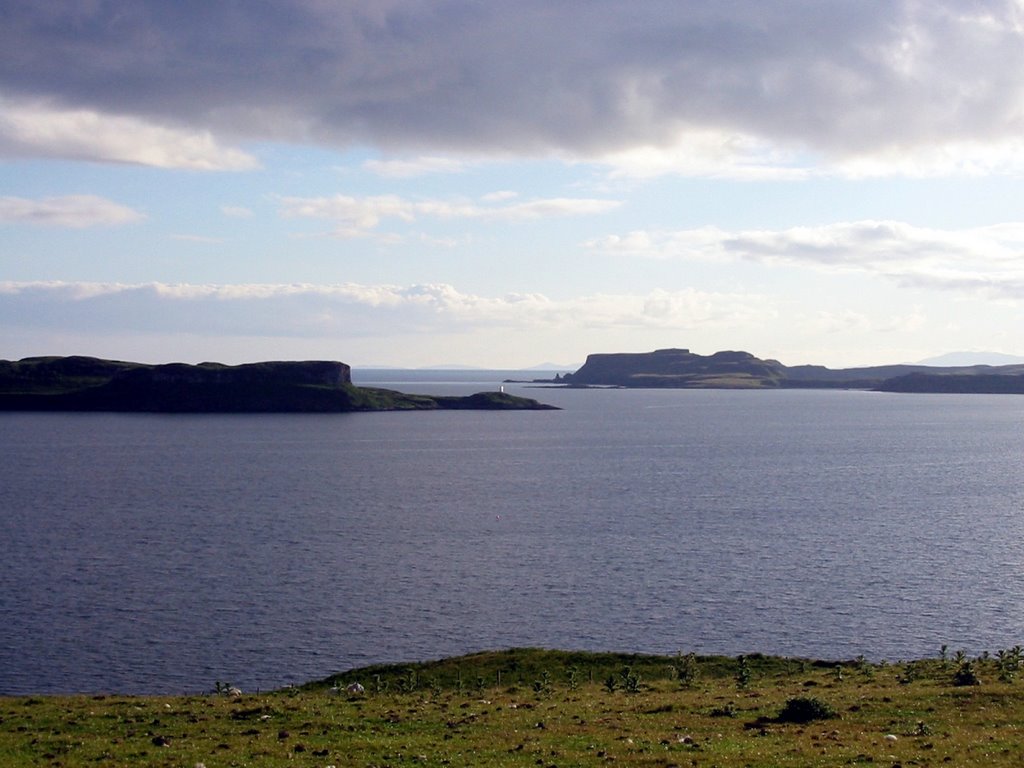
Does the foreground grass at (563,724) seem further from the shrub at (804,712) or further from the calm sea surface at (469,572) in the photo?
the calm sea surface at (469,572)

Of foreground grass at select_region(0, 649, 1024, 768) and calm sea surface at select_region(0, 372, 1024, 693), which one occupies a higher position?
foreground grass at select_region(0, 649, 1024, 768)

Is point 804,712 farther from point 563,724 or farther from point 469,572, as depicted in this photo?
point 469,572

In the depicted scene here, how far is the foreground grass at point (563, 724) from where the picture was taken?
28828 millimetres

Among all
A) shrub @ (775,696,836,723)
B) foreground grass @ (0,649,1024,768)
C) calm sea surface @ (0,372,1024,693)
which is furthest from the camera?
calm sea surface @ (0,372,1024,693)

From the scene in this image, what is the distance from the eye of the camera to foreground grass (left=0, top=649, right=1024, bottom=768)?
2883 cm

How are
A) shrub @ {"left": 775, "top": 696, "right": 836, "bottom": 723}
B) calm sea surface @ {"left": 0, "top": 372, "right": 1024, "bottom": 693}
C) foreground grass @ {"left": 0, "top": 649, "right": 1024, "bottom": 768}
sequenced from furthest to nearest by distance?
calm sea surface @ {"left": 0, "top": 372, "right": 1024, "bottom": 693} < shrub @ {"left": 775, "top": 696, "right": 836, "bottom": 723} < foreground grass @ {"left": 0, "top": 649, "right": 1024, "bottom": 768}

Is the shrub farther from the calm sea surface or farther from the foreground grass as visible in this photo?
the calm sea surface

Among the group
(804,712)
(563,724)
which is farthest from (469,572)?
(804,712)

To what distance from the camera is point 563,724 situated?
34.9 m

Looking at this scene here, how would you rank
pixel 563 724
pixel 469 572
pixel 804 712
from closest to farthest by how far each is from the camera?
pixel 804 712, pixel 563 724, pixel 469 572

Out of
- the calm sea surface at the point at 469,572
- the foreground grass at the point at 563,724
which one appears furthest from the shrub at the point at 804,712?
the calm sea surface at the point at 469,572

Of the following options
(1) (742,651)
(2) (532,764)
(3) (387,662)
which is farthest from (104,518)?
(2) (532,764)

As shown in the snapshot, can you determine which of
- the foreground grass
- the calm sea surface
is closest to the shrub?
the foreground grass

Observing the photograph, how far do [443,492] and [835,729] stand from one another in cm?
11780
